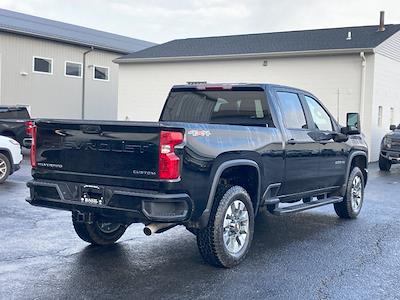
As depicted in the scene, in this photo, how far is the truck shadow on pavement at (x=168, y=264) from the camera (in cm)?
516

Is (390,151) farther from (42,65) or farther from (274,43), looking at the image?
(42,65)

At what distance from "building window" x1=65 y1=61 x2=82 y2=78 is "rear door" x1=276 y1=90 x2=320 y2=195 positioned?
22905 millimetres

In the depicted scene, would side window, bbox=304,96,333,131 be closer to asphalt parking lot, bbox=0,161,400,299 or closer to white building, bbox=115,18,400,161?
asphalt parking lot, bbox=0,161,400,299

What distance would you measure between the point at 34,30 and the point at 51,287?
78.2 feet

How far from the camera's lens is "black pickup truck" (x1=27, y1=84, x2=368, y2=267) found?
5.26 meters

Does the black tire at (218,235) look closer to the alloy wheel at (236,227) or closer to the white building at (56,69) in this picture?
the alloy wheel at (236,227)

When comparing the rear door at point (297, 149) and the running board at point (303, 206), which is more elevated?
the rear door at point (297, 149)

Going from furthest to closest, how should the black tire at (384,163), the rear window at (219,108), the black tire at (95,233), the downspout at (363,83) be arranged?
the downspout at (363,83)
the black tire at (384,163)
the rear window at (219,108)
the black tire at (95,233)

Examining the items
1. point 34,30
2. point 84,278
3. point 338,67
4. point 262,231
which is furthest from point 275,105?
point 34,30

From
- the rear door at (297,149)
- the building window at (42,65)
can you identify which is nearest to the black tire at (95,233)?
the rear door at (297,149)

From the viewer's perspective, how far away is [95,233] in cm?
664

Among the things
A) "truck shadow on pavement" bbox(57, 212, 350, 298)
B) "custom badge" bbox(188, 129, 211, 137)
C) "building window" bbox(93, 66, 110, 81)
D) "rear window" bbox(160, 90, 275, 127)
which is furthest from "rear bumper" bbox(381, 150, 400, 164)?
"building window" bbox(93, 66, 110, 81)

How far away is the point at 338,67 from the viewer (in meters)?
21.5

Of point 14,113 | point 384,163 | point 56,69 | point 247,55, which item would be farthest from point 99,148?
point 56,69
